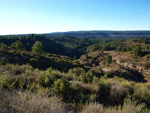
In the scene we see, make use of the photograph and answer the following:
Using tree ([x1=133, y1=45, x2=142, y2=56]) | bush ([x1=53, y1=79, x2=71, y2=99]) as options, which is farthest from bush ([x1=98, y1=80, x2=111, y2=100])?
tree ([x1=133, y1=45, x2=142, y2=56])

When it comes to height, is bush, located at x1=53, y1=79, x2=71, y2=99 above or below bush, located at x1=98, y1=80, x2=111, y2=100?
above

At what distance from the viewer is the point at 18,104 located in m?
2.30

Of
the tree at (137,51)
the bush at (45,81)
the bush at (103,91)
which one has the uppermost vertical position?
the bush at (45,81)

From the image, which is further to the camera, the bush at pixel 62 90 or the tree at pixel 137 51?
the tree at pixel 137 51

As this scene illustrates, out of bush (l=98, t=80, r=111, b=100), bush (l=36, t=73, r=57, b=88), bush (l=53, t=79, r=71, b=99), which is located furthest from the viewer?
bush (l=98, t=80, r=111, b=100)

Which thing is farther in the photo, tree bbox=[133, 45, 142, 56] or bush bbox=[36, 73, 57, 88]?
tree bbox=[133, 45, 142, 56]

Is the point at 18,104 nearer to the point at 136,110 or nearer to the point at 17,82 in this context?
the point at 17,82

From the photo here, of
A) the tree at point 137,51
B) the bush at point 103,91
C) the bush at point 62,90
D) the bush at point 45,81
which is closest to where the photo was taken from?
the bush at point 62,90

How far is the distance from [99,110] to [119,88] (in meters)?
2.68

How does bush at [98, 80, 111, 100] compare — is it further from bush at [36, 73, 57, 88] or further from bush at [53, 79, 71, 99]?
bush at [36, 73, 57, 88]

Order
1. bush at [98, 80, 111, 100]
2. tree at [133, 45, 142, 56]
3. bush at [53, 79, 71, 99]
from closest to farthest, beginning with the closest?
bush at [53, 79, 71, 99], bush at [98, 80, 111, 100], tree at [133, 45, 142, 56]

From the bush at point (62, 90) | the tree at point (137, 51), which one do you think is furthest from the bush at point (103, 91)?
the tree at point (137, 51)

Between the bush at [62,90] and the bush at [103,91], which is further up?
the bush at [62,90]

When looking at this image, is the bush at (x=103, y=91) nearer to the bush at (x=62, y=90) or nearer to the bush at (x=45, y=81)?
the bush at (x=62, y=90)
